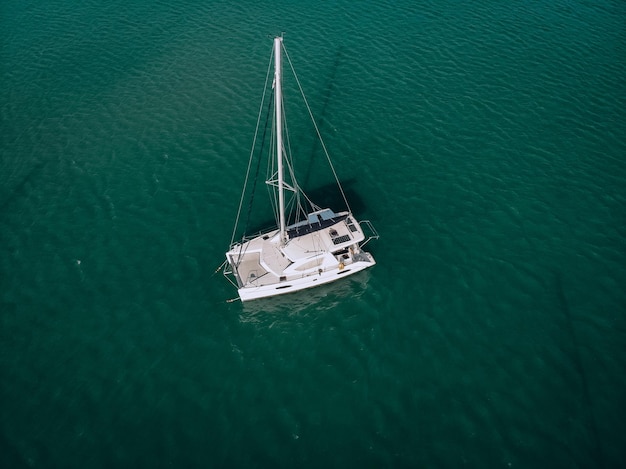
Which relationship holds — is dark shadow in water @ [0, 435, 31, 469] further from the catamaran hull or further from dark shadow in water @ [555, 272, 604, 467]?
dark shadow in water @ [555, 272, 604, 467]

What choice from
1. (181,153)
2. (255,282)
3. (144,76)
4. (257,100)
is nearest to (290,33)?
(257,100)

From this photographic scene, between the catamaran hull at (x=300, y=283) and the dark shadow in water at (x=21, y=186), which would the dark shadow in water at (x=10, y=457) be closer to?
the catamaran hull at (x=300, y=283)

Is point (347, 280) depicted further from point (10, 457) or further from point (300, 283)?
point (10, 457)

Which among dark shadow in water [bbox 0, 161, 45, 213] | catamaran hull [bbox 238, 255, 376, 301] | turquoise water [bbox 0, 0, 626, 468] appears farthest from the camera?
dark shadow in water [bbox 0, 161, 45, 213]

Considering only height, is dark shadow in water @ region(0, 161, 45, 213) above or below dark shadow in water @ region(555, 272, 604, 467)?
above

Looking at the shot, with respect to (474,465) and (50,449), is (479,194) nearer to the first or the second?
(474,465)

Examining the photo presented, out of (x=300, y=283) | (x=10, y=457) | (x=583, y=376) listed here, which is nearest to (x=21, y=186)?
(x=10, y=457)

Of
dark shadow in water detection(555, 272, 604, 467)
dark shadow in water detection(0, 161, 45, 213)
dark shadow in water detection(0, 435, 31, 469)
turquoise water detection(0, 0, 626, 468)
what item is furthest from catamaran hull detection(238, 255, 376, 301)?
dark shadow in water detection(0, 161, 45, 213)
